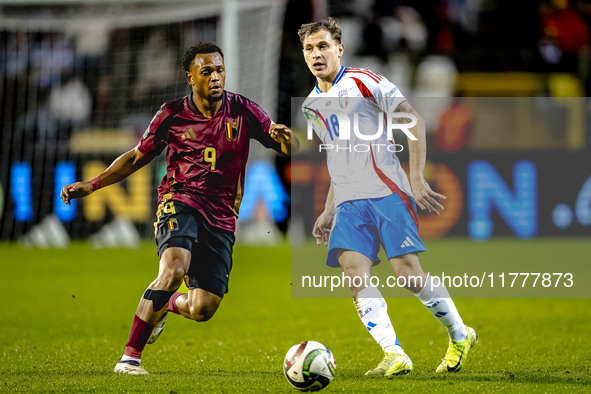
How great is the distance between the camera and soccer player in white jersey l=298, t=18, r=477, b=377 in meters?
4.53

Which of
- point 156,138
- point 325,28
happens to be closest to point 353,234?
point 325,28

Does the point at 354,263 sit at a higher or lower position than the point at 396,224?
lower

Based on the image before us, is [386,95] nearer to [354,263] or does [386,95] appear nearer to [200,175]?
[354,263]

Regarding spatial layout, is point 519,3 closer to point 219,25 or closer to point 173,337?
point 219,25

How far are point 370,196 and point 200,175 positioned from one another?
1.06 metres

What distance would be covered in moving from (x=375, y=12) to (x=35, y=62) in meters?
7.13

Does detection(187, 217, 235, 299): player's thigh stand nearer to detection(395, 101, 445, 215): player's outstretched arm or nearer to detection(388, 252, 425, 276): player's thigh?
detection(388, 252, 425, 276): player's thigh

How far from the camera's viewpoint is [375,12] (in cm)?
1670

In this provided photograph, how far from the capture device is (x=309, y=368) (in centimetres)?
412

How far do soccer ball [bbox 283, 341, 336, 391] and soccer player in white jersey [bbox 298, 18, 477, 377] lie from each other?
415mm

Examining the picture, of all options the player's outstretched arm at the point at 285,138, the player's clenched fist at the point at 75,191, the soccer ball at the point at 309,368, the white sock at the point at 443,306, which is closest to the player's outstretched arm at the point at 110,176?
the player's clenched fist at the point at 75,191

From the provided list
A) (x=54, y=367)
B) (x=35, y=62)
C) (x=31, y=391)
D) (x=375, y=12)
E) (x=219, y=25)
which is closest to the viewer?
(x=31, y=391)

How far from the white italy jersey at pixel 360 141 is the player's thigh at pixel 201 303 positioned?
3.24ft

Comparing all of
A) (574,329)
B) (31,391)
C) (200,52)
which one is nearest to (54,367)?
(31,391)
